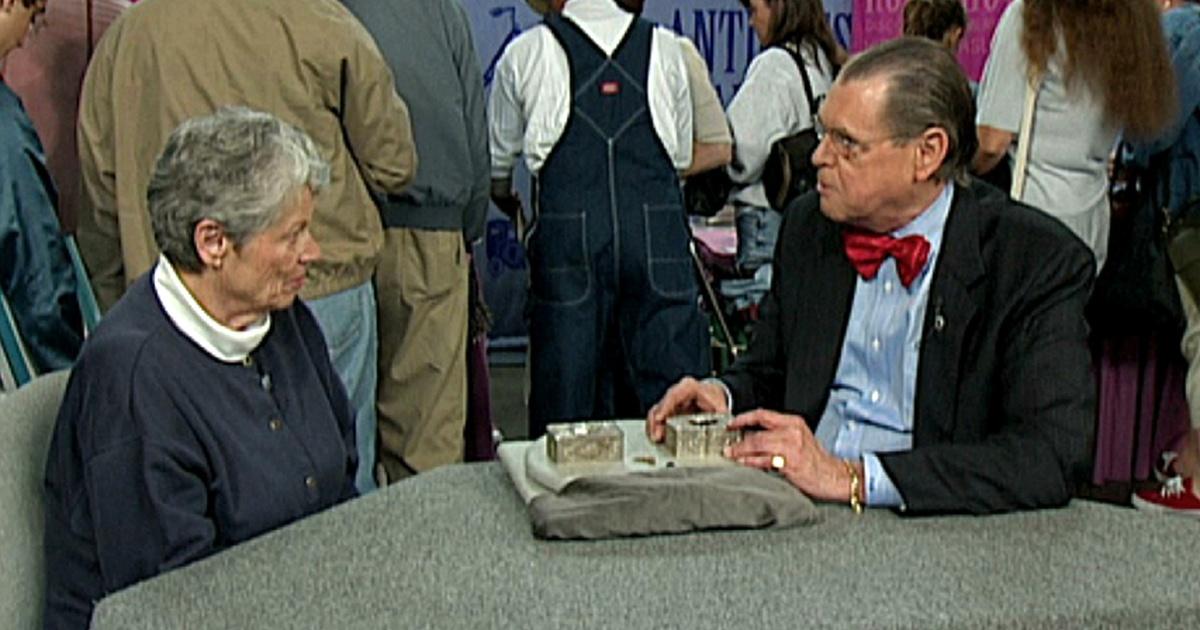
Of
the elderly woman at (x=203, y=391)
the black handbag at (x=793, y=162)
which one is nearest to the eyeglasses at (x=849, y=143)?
the elderly woman at (x=203, y=391)

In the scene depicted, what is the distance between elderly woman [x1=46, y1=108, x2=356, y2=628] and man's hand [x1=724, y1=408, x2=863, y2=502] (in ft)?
1.83

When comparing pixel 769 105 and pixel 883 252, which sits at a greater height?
pixel 883 252

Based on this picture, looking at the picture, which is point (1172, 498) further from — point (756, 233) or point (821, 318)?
point (821, 318)

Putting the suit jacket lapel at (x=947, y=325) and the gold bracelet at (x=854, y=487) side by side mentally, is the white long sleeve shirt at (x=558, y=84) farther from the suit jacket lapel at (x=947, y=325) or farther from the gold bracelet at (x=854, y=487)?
the gold bracelet at (x=854, y=487)

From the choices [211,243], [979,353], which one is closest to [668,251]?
[979,353]

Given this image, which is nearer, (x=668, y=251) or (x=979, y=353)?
(x=979, y=353)

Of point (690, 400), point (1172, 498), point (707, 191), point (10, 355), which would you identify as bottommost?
point (1172, 498)

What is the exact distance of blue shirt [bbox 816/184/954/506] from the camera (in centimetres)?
186

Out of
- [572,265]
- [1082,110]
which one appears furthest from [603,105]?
[1082,110]

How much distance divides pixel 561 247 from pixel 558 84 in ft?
1.28

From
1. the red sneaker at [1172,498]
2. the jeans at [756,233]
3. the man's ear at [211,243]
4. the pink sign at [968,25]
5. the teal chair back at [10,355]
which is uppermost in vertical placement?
the man's ear at [211,243]

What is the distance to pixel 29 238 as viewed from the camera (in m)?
2.40

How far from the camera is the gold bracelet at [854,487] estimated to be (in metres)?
1.49

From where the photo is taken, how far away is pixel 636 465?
1.52m
